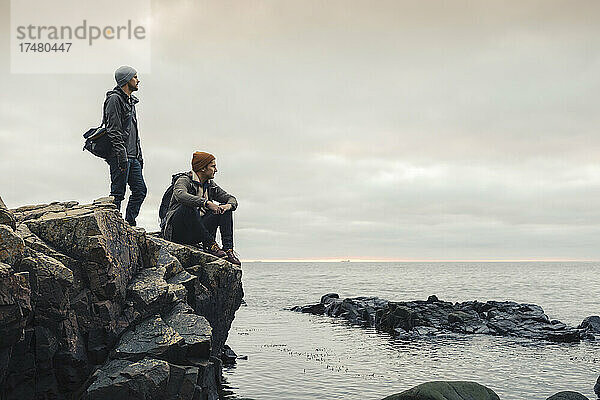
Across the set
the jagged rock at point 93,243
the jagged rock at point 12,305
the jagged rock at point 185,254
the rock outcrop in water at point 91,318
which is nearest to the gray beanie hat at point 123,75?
the rock outcrop in water at point 91,318

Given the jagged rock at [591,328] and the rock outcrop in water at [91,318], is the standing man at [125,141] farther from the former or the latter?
the jagged rock at [591,328]

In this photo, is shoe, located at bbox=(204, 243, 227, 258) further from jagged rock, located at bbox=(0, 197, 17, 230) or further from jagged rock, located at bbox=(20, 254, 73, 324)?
jagged rock, located at bbox=(0, 197, 17, 230)

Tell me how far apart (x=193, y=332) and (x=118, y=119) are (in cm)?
651

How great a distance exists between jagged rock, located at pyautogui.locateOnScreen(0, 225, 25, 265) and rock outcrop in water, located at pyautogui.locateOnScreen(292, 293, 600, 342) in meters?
24.8

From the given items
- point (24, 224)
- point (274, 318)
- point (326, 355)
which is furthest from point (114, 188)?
point (274, 318)

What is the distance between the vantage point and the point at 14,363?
973 cm

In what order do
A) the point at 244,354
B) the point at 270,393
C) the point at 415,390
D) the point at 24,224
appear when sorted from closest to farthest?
1. the point at 24,224
2. the point at 415,390
3. the point at 270,393
4. the point at 244,354

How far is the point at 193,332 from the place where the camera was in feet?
38.1

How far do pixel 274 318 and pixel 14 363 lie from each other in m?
33.4

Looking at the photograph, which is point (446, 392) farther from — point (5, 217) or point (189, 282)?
point (5, 217)

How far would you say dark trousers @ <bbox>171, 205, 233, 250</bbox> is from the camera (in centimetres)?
1590

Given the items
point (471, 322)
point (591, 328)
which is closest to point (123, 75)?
point (471, 322)

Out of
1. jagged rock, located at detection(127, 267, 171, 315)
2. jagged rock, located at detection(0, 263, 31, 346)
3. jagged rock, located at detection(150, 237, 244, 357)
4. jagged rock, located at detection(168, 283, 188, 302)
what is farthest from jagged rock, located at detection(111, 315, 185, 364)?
jagged rock, located at detection(150, 237, 244, 357)

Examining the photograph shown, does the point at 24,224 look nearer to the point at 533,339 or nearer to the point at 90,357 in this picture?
the point at 90,357
